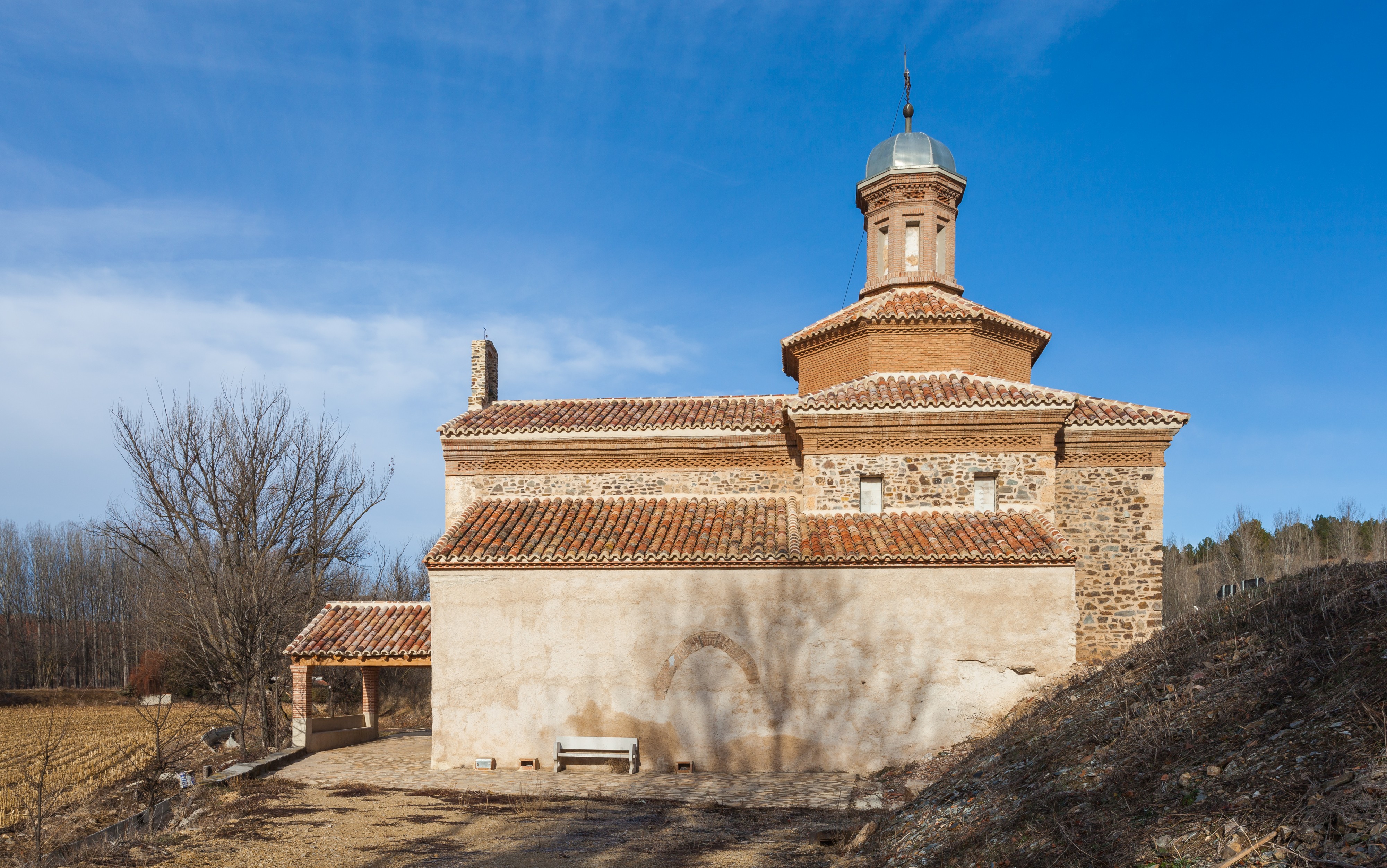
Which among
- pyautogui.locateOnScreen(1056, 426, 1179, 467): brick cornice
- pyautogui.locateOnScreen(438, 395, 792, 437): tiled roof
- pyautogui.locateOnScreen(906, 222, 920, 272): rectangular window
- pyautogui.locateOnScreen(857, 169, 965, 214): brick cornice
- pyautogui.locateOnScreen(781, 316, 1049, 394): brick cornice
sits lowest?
pyautogui.locateOnScreen(1056, 426, 1179, 467): brick cornice

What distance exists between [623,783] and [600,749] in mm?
771

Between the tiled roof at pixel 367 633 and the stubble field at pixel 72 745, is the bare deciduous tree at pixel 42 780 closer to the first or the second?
the stubble field at pixel 72 745

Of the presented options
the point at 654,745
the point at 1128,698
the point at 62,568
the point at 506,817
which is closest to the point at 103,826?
the point at 506,817

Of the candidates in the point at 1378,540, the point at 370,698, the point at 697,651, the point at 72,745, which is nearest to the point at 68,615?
the point at 72,745

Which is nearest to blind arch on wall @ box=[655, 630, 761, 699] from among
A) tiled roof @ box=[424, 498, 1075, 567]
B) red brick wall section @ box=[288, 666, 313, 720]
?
tiled roof @ box=[424, 498, 1075, 567]

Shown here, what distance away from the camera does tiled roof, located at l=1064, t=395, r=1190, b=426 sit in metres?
14.3

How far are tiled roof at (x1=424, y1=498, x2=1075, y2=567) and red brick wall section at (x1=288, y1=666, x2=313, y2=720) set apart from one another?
4.56 m

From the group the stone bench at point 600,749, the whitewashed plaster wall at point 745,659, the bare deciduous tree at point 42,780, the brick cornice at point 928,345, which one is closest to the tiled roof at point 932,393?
the brick cornice at point 928,345

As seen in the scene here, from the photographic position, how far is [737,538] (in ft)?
43.3

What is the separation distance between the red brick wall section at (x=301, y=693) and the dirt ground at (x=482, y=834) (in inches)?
169

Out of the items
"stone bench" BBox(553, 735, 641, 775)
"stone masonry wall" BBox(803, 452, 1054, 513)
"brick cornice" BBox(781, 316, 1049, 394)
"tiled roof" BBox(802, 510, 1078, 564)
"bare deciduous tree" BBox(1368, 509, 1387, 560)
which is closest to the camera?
"tiled roof" BBox(802, 510, 1078, 564)

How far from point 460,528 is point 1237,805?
465 inches

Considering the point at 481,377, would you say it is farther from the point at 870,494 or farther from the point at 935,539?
the point at 935,539

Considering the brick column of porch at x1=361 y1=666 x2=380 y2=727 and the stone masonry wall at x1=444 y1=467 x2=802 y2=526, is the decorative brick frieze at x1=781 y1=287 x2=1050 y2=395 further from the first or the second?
the brick column of porch at x1=361 y1=666 x2=380 y2=727
